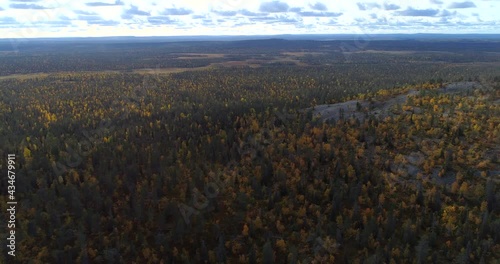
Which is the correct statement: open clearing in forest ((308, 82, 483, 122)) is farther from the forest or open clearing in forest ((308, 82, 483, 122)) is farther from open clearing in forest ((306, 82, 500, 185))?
the forest

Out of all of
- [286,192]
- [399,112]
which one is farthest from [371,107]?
[286,192]

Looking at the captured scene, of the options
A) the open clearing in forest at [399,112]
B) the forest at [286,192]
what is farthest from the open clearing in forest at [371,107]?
the forest at [286,192]

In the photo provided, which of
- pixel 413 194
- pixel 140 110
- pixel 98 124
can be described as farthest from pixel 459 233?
pixel 140 110

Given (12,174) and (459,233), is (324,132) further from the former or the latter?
(12,174)

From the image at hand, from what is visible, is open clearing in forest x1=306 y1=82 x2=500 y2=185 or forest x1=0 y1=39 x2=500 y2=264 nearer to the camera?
forest x1=0 y1=39 x2=500 y2=264

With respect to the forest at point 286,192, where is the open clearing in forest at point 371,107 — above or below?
above

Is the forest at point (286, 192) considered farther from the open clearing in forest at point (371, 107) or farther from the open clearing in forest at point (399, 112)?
the open clearing in forest at point (371, 107)

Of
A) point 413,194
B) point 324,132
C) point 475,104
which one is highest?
point 475,104

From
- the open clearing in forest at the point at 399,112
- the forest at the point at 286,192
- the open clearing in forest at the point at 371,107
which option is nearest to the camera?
the forest at the point at 286,192

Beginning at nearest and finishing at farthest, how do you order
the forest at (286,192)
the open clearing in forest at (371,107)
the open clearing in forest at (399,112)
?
the forest at (286,192)
the open clearing in forest at (399,112)
the open clearing in forest at (371,107)

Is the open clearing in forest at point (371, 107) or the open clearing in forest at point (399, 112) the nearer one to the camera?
the open clearing in forest at point (399, 112)

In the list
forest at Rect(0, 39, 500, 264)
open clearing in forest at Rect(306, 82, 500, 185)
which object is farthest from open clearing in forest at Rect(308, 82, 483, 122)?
forest at Rect(0, 39, 500, 264)
